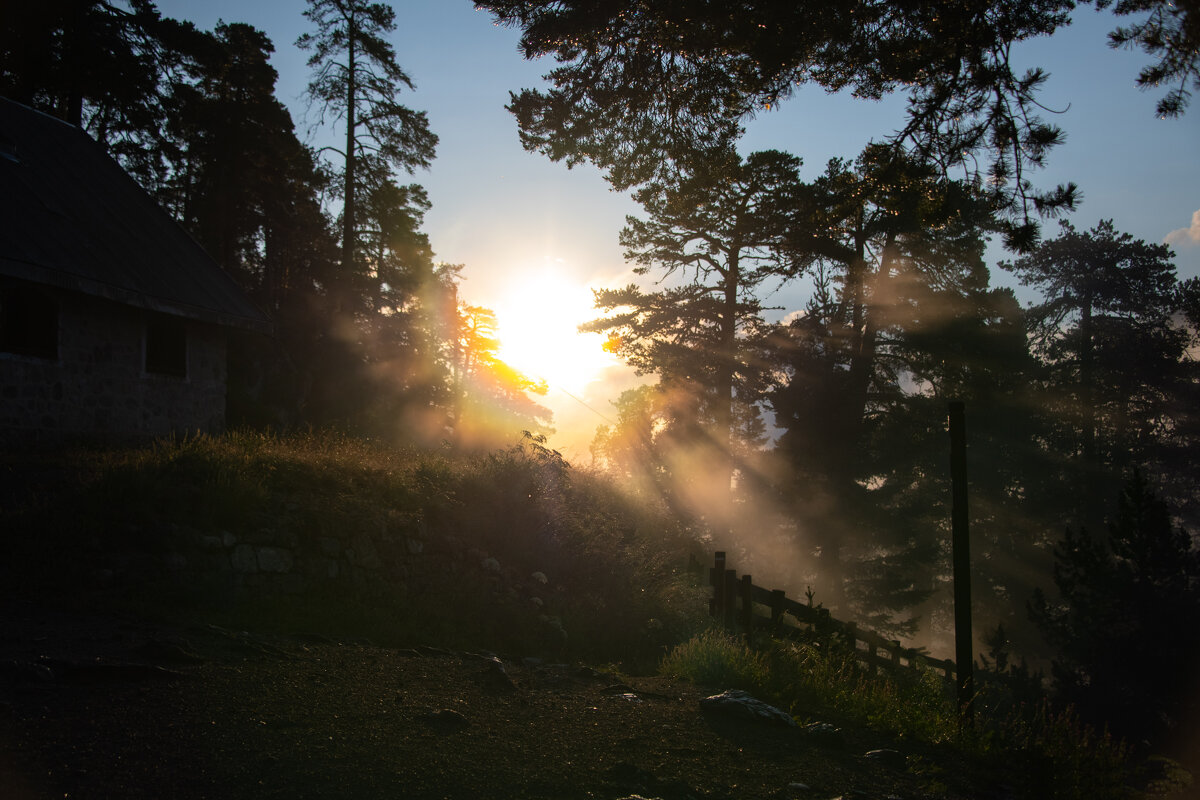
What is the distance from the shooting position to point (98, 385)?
13.8 meters

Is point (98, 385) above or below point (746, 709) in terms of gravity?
above

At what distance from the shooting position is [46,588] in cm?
723

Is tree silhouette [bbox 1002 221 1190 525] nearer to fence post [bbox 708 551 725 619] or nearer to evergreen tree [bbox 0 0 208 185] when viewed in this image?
fence post [bbox 708 551 725 619]

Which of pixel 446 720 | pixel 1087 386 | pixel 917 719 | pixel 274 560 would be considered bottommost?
pixel 917 719

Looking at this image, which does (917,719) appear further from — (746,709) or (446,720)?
(446,720)

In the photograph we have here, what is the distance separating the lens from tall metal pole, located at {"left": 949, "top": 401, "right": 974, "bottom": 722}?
811 cm

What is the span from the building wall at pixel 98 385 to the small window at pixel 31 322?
0.38 ft

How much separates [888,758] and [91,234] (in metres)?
16.0

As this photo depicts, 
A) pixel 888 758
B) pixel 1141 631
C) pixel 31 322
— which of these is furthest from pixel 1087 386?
pixel 31 322

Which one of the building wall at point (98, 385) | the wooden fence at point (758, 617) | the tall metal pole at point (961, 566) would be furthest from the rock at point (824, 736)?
the building wall at point (98, 385)

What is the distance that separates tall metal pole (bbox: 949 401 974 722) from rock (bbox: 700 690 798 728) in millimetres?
2550

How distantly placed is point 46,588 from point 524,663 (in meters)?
4.99

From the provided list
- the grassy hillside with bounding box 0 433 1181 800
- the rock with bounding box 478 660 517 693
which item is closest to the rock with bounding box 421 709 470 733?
the rock with bounding box 478 660 517 693

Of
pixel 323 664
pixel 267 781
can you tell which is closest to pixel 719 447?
pixel 323 664
